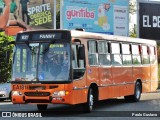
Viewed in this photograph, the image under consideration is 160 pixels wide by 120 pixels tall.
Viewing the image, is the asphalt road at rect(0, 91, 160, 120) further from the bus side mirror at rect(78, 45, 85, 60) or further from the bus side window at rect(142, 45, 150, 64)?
the bus side window at rect(142, 45, 150, 64)

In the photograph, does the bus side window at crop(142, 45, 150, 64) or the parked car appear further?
the parked car

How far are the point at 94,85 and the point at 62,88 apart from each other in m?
2.39

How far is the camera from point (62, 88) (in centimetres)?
1606

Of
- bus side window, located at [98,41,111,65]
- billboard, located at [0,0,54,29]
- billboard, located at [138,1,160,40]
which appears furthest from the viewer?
billboard, located at [138,1,160,40]

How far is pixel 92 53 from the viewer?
18.0 metres

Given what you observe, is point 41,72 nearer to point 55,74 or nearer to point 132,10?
point 55,74

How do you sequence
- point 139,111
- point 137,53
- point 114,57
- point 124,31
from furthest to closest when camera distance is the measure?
point 124,31, point 137,53, point 114,57, point 139,111

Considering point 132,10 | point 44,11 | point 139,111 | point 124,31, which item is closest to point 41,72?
point 139,111

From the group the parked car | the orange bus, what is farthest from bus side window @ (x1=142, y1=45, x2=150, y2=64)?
the parked car

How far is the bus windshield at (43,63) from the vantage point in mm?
16172

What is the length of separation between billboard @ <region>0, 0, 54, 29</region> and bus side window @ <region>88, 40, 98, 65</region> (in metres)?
20.5

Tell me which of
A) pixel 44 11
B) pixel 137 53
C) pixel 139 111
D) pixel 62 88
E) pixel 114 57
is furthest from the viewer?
pixel 44 11

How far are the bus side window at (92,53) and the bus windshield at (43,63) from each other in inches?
63.5

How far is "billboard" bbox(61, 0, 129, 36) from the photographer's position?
38844 mm
